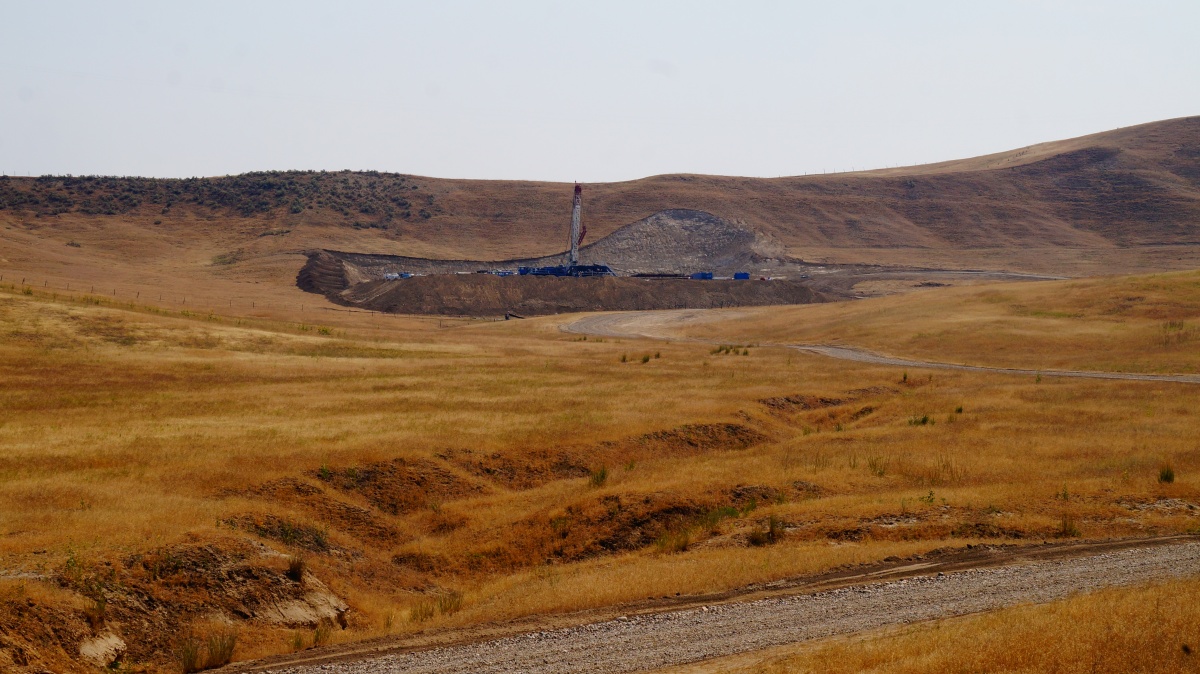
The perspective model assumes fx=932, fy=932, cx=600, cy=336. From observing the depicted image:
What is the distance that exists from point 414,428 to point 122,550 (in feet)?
47.5

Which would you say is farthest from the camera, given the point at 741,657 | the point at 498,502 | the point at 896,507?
the point at 498,502

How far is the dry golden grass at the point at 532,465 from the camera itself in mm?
18516

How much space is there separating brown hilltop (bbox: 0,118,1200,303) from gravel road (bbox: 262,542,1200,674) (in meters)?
105

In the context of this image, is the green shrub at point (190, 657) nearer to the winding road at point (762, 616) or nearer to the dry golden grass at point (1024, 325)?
the winding road at point (762, 616)

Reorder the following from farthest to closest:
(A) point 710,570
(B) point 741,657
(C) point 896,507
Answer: (C) point 896,507
(A) point 710,570
(B) point 741,657

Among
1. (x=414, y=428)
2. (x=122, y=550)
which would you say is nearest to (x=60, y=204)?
(x=414, y=428)

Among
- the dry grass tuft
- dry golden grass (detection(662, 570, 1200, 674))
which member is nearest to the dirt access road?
the dry grass tuft

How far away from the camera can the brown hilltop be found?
13525cm

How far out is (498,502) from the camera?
82.5 ft

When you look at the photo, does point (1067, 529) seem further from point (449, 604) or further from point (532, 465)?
point (532, 465)

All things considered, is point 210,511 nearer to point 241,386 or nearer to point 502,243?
point 241,386

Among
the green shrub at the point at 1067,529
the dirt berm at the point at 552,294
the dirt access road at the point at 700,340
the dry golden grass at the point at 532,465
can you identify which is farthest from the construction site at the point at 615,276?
the green shrub at the point at 1067,529

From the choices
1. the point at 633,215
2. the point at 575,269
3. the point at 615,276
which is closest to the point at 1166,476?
the point at 615,276

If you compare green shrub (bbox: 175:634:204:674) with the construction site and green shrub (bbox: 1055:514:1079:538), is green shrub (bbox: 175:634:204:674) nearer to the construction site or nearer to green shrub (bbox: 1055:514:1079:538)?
green shrub (bbox: 1055:514:1079:538)
